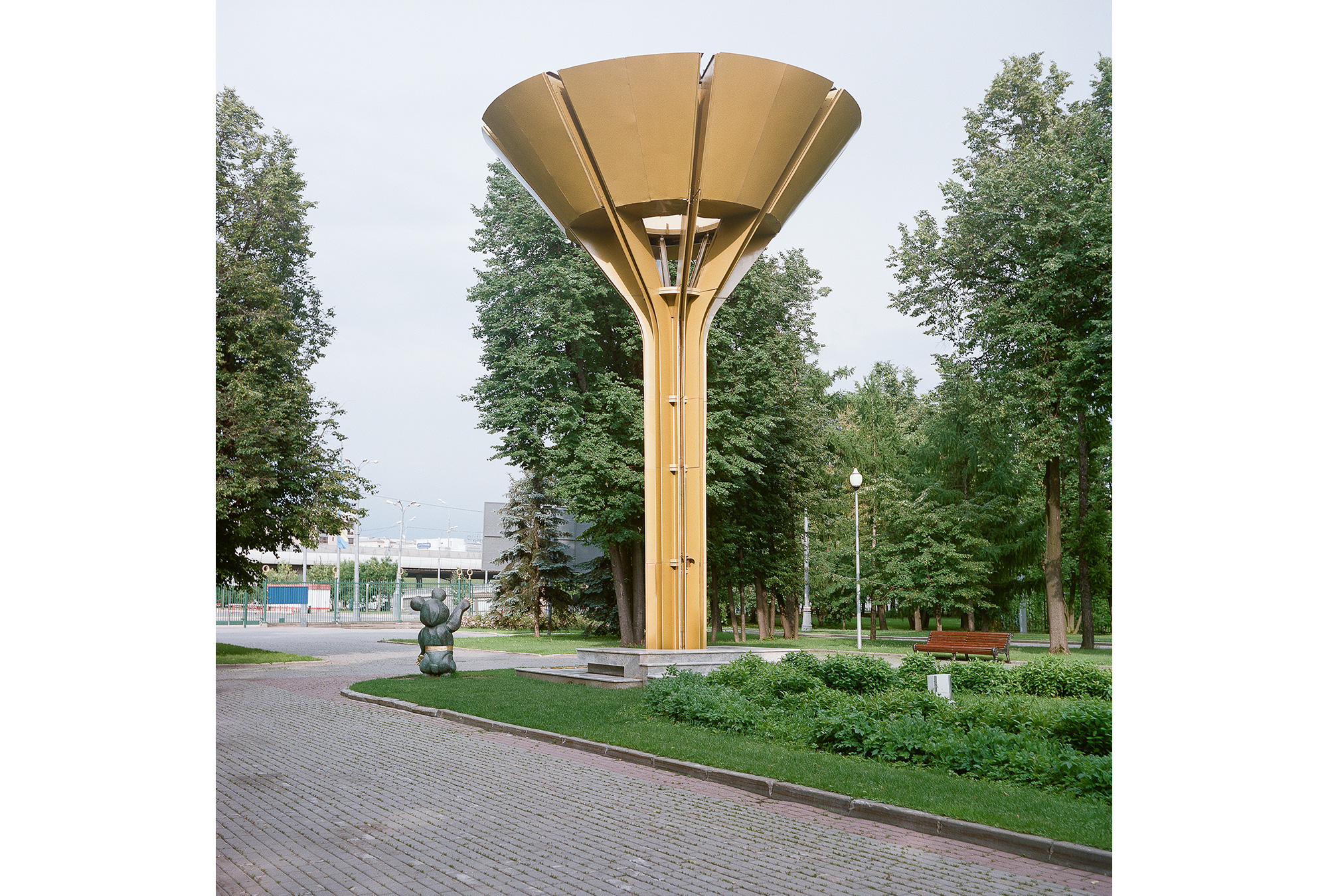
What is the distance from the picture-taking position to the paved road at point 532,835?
584 centimetres

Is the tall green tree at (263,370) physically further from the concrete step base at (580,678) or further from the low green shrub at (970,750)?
the low green shrub at (970,750)

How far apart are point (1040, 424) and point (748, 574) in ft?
34.7

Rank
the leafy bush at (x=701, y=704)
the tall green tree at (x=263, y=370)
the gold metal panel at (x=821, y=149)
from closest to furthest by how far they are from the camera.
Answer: the leafy bush at (x=701, y=704), the gold metal panel at (x=821, y=149), the tall green tree at (x=263, y=370)

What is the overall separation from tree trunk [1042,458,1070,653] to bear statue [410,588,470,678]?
A: 14.6 m

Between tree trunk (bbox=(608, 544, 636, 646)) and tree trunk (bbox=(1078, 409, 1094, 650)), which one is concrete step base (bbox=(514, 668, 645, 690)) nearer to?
tree trunk (bbox=(608, 544, 636, 646))

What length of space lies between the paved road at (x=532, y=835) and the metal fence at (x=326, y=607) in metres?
36.5

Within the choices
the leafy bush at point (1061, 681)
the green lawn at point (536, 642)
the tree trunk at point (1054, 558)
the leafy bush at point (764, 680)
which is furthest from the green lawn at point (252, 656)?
the tree trunk at point (1054, 558)

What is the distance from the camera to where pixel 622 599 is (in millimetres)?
28891

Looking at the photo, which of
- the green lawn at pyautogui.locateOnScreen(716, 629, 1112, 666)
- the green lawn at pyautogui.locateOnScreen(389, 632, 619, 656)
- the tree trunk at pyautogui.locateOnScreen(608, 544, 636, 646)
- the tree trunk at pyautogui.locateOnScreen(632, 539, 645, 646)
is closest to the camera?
the green lawn at pyautogui.locateOnScreen(716, 629, 1112, 666)

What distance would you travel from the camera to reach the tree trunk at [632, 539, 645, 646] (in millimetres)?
29047

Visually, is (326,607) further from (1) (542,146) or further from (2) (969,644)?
(1) (542,146)

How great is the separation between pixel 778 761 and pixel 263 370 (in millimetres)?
17809

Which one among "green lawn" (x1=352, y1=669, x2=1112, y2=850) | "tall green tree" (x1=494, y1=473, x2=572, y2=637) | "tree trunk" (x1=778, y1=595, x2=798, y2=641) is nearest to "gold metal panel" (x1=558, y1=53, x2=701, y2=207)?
"green lawn" (x1=352, y1=669, x2=1112, y2=850)
